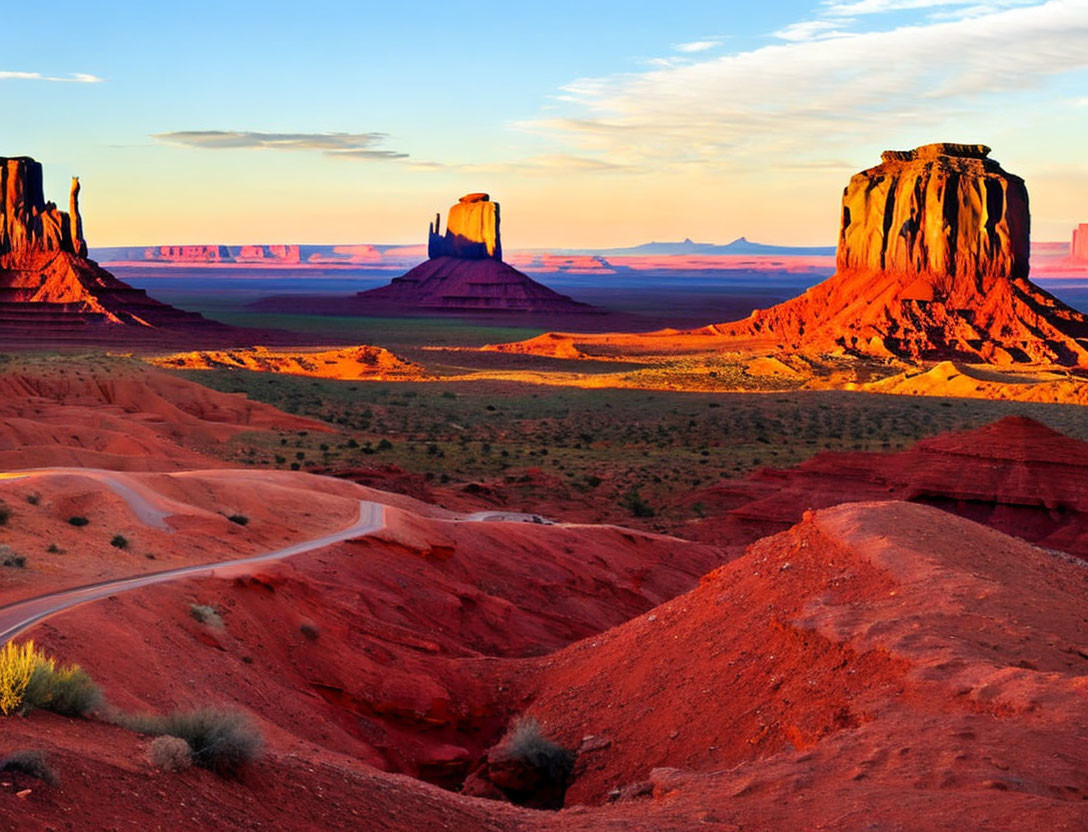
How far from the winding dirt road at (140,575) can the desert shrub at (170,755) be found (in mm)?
5065

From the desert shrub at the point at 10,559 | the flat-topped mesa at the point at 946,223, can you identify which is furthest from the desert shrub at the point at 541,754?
the flat-topped mesa at the point at 946,223

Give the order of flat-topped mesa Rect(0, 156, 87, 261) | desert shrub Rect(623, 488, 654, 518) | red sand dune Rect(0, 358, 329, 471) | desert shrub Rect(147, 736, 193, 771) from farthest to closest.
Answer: flat-topped mesa Rect(0, 156, 87, 261) < desert shrub Rect(623, 488, 654, 518) < red sand dune Rect(0, 358, 329, 471) < desert shrub Rect(147, 736, 193, 771)

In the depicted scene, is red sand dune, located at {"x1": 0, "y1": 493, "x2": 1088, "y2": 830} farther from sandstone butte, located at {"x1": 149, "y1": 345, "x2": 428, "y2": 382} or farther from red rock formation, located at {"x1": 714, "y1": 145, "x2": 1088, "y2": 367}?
red rock formation, located at {"x1": 714, "y1": 145, "x2": 1088, "y2": 367}

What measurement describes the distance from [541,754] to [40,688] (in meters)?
7.87

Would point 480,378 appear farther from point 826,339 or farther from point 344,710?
point 344,710

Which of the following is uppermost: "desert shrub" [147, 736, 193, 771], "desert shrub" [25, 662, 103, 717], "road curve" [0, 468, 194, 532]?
"desert shrub" [25, 662, 103, 717]

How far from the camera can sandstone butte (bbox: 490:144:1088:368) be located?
107 metres

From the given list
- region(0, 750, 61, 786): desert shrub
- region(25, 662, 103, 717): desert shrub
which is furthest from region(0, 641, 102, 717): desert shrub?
region(0, 750, 61, 786): desert shrub

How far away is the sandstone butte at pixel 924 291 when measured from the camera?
106750 millimetres

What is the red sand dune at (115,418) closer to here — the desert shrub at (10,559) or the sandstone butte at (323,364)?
the desert shrub at (10,559)

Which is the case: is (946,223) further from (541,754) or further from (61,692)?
(61,692)

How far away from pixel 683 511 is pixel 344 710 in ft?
83.5

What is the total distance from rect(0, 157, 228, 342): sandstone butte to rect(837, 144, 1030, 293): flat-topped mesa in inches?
3035

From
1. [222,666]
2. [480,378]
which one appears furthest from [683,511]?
[480,378]
